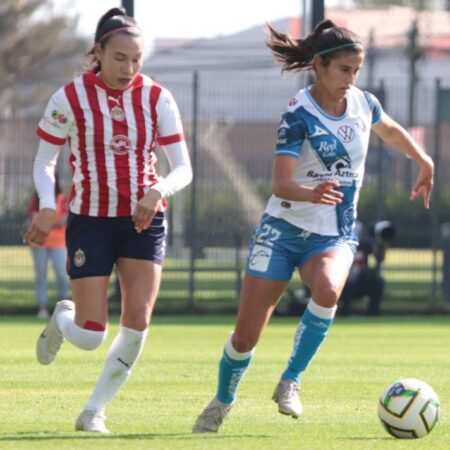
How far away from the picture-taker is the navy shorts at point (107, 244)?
8578 mm

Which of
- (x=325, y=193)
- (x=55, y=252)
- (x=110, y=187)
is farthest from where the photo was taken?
(x=55, y=252)

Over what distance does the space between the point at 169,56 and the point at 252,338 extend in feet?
122

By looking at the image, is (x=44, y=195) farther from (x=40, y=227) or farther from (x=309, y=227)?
(x=309, y=227)

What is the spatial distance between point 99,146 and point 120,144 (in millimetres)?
117

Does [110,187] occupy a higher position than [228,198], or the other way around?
[110,187]

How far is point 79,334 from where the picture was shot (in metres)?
8.69

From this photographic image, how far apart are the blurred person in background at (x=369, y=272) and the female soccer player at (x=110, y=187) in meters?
12.2

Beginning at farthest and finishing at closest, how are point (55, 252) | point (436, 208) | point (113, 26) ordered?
point (436, 208) → point (55, 252) → point (113, 26)

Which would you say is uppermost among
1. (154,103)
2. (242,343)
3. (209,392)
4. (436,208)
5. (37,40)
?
(154,103)

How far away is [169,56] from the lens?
148 feet

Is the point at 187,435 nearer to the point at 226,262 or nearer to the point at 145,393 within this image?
the point at 145,393

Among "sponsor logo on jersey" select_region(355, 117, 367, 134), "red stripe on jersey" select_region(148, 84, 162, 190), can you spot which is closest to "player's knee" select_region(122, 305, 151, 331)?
"red stripe on jersey" select_region(148, 84, 162, 190)

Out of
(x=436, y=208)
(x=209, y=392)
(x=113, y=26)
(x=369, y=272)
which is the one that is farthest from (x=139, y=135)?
(x=436, y=208)

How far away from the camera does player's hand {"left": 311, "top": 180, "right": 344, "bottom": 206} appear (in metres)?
8.14
